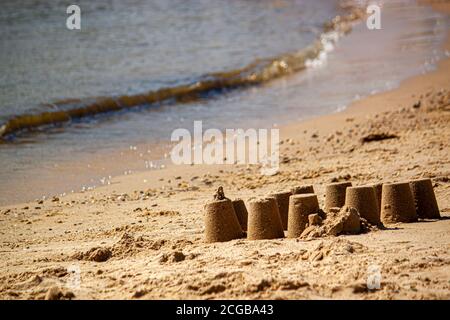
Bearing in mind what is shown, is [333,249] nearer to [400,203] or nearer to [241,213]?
[400,203]

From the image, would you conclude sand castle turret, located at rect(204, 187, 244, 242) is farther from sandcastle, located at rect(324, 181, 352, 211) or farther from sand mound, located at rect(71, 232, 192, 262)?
sandcastle, located at rect(324, 181, 352, 211)

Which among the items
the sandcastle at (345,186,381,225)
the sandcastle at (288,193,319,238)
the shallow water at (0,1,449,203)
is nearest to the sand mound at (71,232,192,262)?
the sandcastle at (288,193,319,238)

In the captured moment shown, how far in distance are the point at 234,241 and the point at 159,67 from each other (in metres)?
13.5

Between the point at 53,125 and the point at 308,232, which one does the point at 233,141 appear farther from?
the point at 308,232

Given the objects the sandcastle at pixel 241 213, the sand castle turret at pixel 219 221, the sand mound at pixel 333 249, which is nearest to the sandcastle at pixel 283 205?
the sandcastle at pixel 241 213

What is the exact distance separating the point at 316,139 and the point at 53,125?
212 inches

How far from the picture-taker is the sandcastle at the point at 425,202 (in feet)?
23.9

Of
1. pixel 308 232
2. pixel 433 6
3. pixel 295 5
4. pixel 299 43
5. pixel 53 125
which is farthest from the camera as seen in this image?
pixel 295 5

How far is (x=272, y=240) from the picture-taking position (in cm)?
688

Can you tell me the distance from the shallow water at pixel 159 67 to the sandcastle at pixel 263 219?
3733 millimetres

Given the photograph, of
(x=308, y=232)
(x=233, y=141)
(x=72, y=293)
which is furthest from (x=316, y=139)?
(x=72, y=293)
